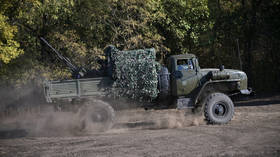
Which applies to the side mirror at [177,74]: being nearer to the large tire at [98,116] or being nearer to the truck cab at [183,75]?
the truck cab at [183,75]

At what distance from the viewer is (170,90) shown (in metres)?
12.3

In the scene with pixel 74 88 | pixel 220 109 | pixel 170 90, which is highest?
pixel 74 88

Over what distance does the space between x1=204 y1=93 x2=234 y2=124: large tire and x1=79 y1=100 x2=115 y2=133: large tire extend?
10.4 ft

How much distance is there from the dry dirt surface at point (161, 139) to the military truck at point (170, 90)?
23.9 inches

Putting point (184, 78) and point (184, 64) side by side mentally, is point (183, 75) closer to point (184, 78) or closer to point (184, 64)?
point (184, 78)

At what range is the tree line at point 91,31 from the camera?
17.2 metres

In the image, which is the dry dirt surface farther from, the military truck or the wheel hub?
the military truck

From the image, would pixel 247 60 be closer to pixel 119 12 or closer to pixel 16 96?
pixel 119 12

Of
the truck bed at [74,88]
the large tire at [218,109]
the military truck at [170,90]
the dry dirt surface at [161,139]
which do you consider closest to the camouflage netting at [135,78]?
the military truck at [170,90]

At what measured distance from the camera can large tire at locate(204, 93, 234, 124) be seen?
1187 cm

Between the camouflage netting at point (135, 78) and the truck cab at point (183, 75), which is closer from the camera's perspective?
the camouflage netting at point (135, 78)

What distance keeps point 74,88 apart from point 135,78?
6.73 ft

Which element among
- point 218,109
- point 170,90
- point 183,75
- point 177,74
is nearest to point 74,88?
point 170,90

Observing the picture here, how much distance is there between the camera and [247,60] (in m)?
23.7
